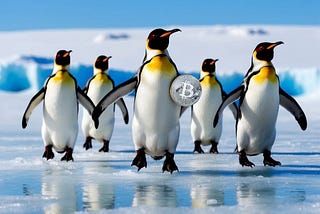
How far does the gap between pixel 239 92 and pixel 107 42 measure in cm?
3161

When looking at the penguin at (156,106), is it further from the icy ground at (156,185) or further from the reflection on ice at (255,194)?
the reflection on ice at (255,194)

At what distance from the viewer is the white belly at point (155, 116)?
4930 mm

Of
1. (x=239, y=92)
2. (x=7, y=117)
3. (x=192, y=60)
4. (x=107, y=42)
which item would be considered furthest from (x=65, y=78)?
(x=107, y=42)

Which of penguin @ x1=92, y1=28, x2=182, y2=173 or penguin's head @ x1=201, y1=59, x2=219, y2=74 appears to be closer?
penguin @ x1=92, y1=28, x2=182, y2=173

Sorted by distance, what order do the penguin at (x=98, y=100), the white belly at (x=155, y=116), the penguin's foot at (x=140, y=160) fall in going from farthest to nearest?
the penguin at (x=98, y=100) → the penguin's foot at (x=140, y=160) → the white belly at (x=155, y=116)

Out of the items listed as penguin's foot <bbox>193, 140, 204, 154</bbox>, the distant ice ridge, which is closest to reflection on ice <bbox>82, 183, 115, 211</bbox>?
penguin's foot <bbox>193, 140, 204, 154</bbox>

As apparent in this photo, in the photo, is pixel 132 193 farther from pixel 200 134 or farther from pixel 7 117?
pixel 7 117

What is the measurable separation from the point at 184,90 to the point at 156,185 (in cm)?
81

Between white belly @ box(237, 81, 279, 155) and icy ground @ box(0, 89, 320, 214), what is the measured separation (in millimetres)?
209

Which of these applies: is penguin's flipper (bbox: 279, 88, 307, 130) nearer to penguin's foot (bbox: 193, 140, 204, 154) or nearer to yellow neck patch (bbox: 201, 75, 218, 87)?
yellow neck patch (bbox: 201, 75, 218, 87)

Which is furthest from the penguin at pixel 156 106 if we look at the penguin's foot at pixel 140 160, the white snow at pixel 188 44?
the white snow at pixel 188 44

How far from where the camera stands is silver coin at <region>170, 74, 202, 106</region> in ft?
15.8

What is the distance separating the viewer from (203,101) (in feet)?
23.4

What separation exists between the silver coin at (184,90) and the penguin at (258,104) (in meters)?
0.52
